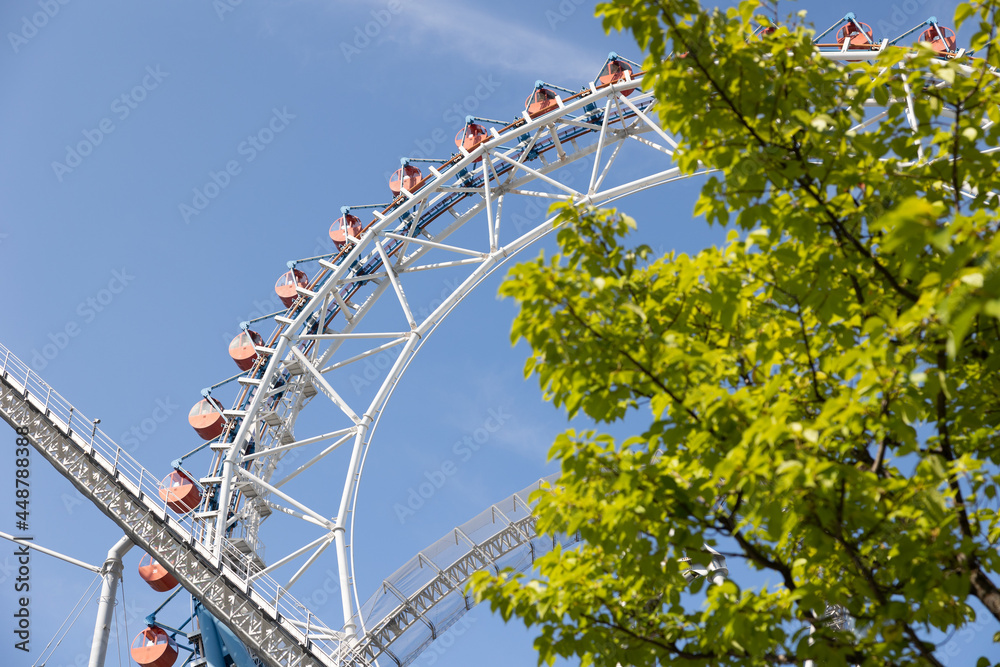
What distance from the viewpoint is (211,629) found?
21.0 metres

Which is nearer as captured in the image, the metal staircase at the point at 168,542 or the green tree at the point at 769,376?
the green tree at the point at 769,376

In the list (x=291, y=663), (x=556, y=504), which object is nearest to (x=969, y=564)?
(x=556, y=504)

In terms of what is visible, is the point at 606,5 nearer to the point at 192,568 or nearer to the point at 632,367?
the point at 632,367

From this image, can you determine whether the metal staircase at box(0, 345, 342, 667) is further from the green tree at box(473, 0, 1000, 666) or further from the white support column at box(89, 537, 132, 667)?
the green tree at box(473, 0, 1000, 666)

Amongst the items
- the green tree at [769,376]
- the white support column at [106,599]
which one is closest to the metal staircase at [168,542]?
the white support column at [106,599]

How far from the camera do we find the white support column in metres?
17.6

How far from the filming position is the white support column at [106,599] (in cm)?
1759

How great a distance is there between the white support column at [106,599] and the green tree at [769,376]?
46.1 ft

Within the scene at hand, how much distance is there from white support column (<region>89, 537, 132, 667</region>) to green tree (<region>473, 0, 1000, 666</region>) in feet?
46.1

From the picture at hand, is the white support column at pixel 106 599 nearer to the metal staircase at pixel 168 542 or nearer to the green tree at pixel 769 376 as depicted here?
the metal staircase at pixel 168 542

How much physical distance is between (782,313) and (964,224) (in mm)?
1975

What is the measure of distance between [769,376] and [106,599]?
53.1 ft

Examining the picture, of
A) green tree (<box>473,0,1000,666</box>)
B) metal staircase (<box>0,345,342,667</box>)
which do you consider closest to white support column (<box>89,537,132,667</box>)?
metal staircase (<box>0,345,342,667</box>)

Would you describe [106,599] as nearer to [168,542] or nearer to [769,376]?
[168,542]
